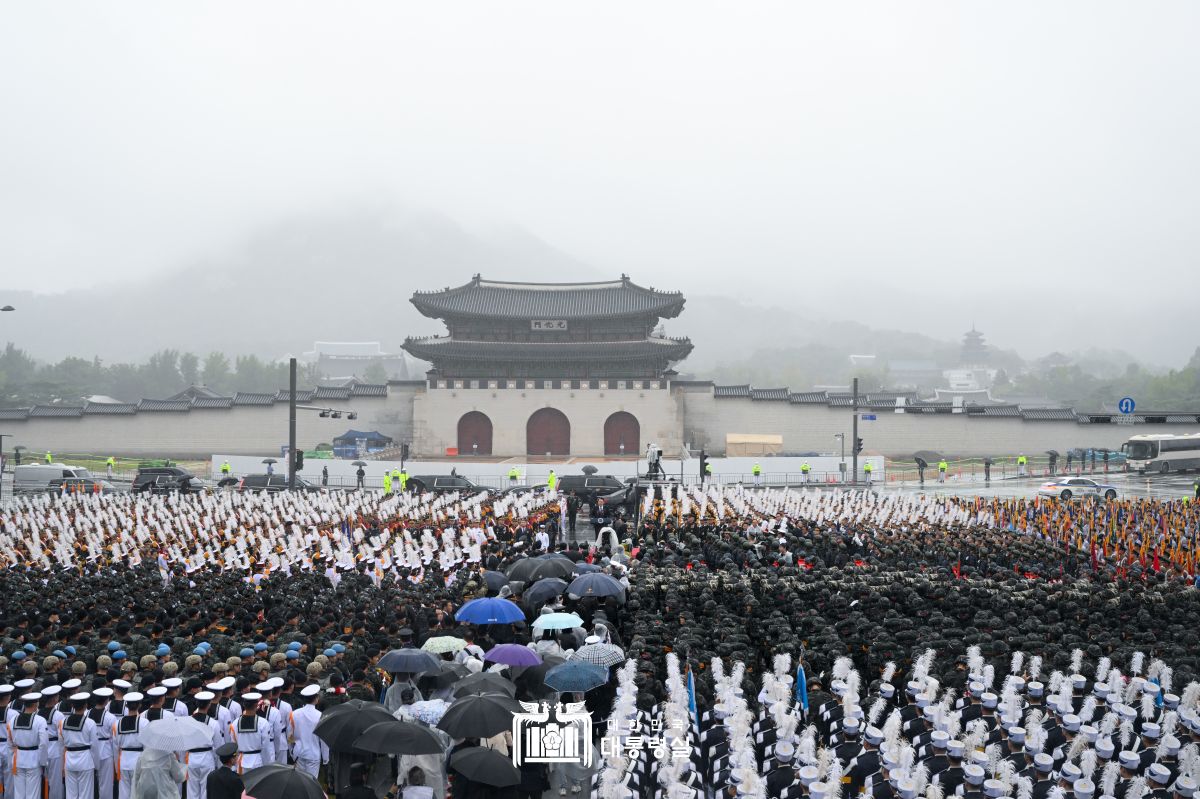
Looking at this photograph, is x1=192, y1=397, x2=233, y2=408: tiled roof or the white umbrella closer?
the white umbrella

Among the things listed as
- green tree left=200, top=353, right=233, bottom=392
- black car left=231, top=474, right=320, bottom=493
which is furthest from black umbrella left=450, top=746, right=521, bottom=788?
green tree left=200, top=353, right=233, bottom=392

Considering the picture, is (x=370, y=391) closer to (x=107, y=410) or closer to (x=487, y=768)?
(x=107, y=410)

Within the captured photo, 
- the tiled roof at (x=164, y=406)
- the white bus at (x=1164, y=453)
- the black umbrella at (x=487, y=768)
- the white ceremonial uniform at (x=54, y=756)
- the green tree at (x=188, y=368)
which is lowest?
the white ceremonial uniform at (x=54, y=756)

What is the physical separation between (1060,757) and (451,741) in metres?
4.55

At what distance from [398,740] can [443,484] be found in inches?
919

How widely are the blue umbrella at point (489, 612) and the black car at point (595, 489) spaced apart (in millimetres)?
13759

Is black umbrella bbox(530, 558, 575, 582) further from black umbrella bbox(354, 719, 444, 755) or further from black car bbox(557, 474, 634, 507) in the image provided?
black car bbox(557, 474, 634, 507)

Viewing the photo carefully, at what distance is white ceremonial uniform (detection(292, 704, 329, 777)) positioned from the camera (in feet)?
25.1

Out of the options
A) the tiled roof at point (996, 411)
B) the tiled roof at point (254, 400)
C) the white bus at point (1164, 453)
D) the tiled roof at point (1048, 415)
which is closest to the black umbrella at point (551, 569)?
the tiled roof at point (254, 400)

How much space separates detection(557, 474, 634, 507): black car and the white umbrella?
677 inches

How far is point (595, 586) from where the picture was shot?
38.0 ft

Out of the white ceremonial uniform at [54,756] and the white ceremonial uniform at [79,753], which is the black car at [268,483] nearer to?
the white ceremonial uniform at [54,756]

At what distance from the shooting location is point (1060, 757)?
6754mm

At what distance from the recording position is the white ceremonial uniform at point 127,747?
729cm
